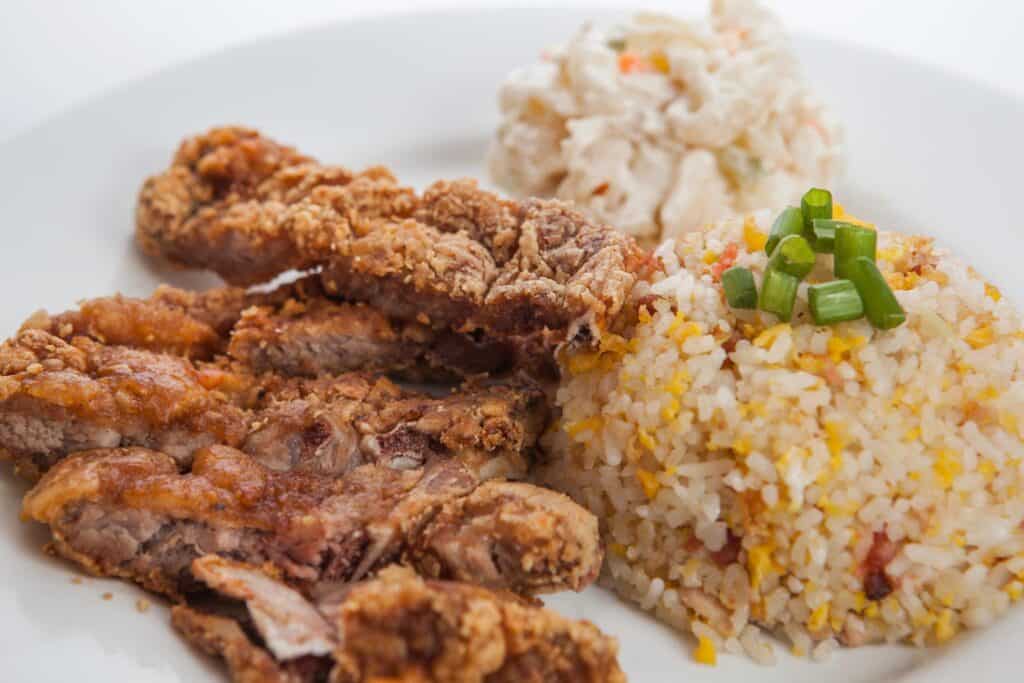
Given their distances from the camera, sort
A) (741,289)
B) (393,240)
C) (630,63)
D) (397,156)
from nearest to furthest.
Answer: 1. (741,289)
2. (393,240)
3. (630,63)
4. (397,156)

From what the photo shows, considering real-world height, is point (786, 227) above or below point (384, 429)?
above

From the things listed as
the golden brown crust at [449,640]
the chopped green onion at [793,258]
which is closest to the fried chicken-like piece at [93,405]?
the golden brown crust at [449,640]

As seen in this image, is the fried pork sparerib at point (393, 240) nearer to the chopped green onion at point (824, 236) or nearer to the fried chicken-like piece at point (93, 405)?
the chopped green onion at point (824, 236)

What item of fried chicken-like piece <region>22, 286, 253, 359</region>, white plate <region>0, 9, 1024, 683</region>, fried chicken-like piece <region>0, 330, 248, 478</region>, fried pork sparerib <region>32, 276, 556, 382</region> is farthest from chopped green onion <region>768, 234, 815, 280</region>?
fried chicken-like piece <region>22, 286, 253, 359</region>

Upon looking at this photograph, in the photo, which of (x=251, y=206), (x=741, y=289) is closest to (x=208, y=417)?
(x=251, y=206)

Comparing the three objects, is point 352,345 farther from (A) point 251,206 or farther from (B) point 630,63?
(B) point 630,63

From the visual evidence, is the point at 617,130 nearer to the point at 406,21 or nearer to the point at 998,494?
the point at 406,21

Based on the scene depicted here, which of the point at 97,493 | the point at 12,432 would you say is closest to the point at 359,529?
the point at 97,493
